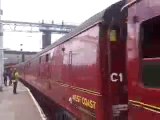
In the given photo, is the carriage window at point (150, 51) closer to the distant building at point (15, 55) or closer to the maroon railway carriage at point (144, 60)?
the maroon railway carriage at point (144, 60)

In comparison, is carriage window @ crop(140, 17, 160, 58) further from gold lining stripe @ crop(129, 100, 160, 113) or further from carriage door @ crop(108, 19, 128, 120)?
carriage door @ crop(108, 19, 128, 120)

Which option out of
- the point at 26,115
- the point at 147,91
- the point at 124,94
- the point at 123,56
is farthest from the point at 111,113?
the point at 26,115

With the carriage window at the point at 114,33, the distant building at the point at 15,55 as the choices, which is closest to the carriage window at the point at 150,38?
the carriage window at the point at 114,33

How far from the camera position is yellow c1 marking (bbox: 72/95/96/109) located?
24.4 feet

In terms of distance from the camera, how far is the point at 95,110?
716 centimetres

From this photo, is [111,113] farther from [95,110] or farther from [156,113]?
[156,113]

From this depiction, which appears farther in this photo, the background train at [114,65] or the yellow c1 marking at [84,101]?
the yellow c1 marking at [84,101]

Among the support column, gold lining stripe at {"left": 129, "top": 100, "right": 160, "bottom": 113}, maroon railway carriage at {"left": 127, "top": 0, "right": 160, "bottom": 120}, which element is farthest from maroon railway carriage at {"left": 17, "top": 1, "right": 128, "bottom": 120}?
the support column

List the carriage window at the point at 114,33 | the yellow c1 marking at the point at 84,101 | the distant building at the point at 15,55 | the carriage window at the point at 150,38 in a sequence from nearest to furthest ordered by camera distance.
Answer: the carriage window at the point at 150,38 < the carriage window at the point at 114,33 < the yellow c1 marking at the point at 84,101 < the distant building at the point at 15,55

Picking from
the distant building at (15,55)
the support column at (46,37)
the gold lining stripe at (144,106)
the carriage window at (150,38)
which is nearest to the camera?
the gold lining stripe at (144,106)

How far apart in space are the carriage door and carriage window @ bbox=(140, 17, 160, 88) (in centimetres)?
209

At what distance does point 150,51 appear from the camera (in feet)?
15.3

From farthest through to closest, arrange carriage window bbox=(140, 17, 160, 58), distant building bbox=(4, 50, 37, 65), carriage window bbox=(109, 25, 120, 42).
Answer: distant building bbox=(4, 50, 37, 65) → carriage window bbox=(109, 25, 120, 42) → carriage window bbox=(140, 17, 160, 58)

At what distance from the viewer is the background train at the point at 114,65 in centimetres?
458
